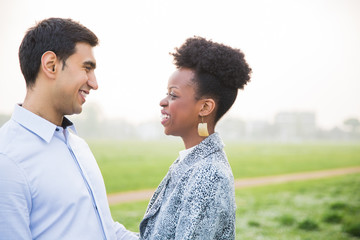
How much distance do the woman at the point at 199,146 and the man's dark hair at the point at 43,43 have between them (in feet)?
2.28

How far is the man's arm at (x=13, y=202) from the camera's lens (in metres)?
1.73

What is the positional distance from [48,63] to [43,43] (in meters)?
0.14

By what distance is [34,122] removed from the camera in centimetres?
204

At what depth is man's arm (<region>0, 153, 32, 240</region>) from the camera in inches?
68.2

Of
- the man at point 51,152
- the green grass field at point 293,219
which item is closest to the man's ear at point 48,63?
the man at point 51,152

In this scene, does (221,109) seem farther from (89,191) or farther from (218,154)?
(89,191)

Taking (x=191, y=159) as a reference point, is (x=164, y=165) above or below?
below

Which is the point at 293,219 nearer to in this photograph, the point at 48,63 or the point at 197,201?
the point at 197,201

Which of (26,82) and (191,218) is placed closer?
(191,218)

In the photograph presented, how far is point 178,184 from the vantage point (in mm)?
1927

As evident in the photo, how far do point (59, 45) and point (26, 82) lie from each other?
1.09 ft

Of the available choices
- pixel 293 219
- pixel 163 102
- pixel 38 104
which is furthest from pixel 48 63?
pixel 293 219

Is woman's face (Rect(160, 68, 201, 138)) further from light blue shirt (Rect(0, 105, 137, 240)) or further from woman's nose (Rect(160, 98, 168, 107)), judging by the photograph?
light blue shirt (Rect(0, 105, 137, 240))

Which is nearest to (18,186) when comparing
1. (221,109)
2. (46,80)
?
(46,80)
